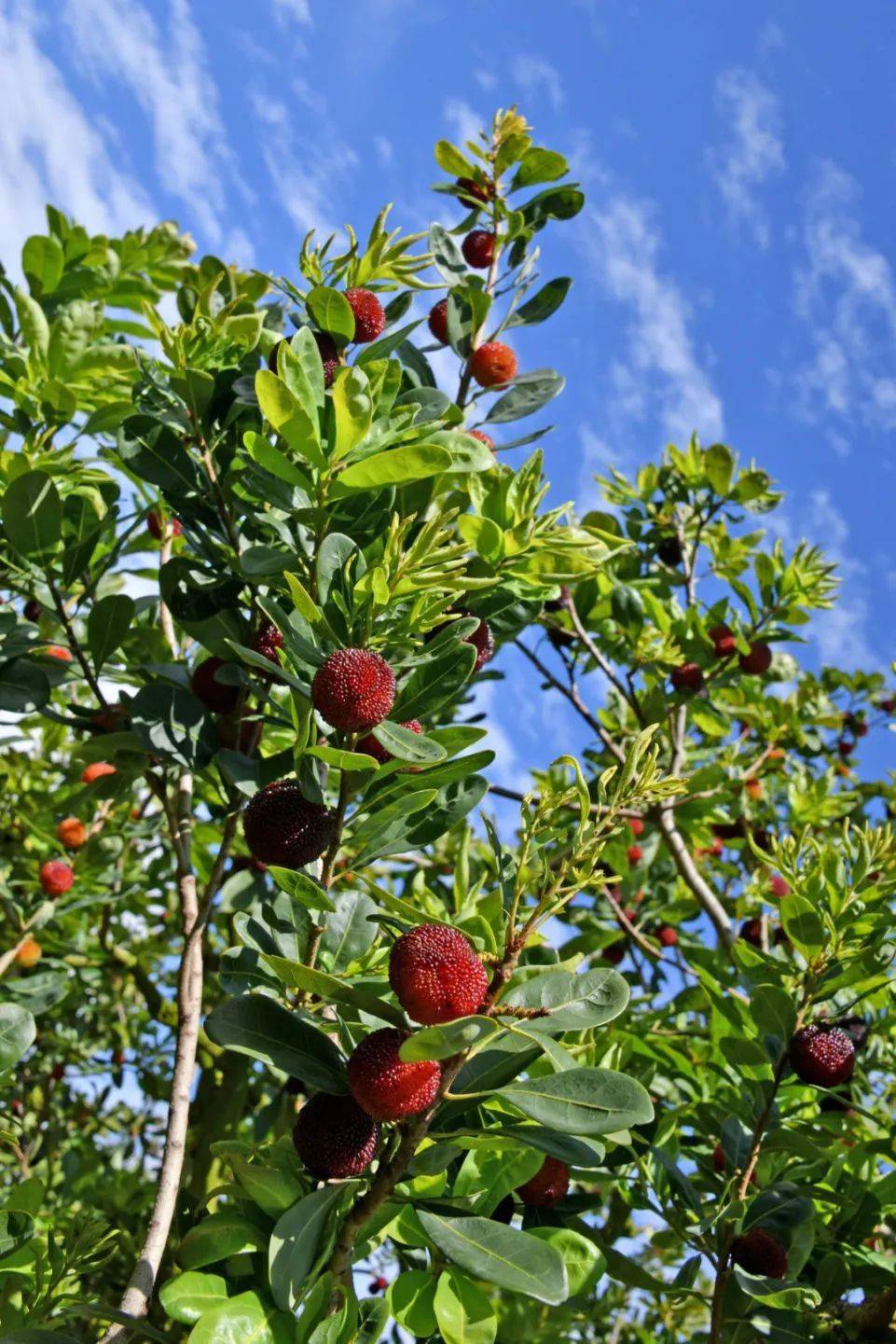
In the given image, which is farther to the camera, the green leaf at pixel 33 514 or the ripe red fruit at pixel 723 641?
the ripe red fruit at pixel 723 641

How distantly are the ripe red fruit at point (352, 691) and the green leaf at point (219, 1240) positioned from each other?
64cm

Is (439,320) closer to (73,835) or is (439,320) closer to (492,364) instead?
(492,364)

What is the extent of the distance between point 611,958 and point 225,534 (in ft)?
8.45

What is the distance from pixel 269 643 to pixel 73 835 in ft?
6.83

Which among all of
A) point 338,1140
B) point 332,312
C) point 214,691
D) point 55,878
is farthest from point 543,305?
point 55,878

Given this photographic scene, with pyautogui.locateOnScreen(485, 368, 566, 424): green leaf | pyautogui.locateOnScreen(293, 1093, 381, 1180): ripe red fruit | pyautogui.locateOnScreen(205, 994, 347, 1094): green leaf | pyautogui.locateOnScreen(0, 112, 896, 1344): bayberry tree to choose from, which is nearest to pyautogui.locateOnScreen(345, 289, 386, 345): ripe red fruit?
pyautogui.locateOnScreen(0, 112, 896, 1344): bayberry tree

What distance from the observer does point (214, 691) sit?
7.18ft

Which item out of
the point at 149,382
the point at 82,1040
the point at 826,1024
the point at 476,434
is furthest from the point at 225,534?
the point at 82,1040

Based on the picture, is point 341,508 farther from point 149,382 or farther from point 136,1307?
point 136,1307

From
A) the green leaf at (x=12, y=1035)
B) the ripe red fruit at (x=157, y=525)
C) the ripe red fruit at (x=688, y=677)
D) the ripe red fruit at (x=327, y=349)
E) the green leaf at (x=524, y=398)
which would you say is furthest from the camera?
the ripe red fruit at (x=688, y=677)

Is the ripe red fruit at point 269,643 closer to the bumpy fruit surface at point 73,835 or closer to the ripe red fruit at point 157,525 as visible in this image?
the ripe red fruit at point 157,525

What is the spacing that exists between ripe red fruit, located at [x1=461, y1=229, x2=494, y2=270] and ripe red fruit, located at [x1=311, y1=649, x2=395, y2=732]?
60.4 inches

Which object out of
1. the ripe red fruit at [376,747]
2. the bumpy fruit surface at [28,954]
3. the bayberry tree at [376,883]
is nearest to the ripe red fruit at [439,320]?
the bayberry tree at [376,883]

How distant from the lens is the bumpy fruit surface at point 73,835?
151 inches
